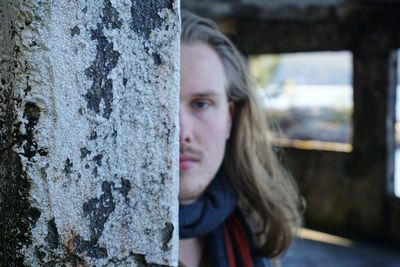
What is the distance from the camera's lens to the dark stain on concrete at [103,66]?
0.74 metres

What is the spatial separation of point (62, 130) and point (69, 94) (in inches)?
1.9

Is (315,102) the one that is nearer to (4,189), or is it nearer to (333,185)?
(333,185)

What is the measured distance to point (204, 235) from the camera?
1.50 m

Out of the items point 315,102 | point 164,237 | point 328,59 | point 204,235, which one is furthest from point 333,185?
point 328,59

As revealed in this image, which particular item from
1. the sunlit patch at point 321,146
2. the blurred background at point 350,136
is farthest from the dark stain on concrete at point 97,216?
the sunlit patch at point 321,146

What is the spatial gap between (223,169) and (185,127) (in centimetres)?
34

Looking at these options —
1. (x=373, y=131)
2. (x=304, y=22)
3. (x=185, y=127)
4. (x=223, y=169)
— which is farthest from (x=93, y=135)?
(x=304, y=22)

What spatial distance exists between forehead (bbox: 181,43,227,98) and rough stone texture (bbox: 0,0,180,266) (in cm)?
51

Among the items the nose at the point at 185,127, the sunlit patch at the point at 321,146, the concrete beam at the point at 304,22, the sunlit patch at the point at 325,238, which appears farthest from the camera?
the sunlit patch at the point at 321,146

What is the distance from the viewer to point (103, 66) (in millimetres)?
745

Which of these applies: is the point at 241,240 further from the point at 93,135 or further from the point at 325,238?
the point at 325,238

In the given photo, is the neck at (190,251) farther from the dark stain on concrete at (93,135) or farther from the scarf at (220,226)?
the dark stain on concrete at (93,135)

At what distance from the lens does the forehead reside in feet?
4.31

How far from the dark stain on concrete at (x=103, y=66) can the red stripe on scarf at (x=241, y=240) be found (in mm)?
879
